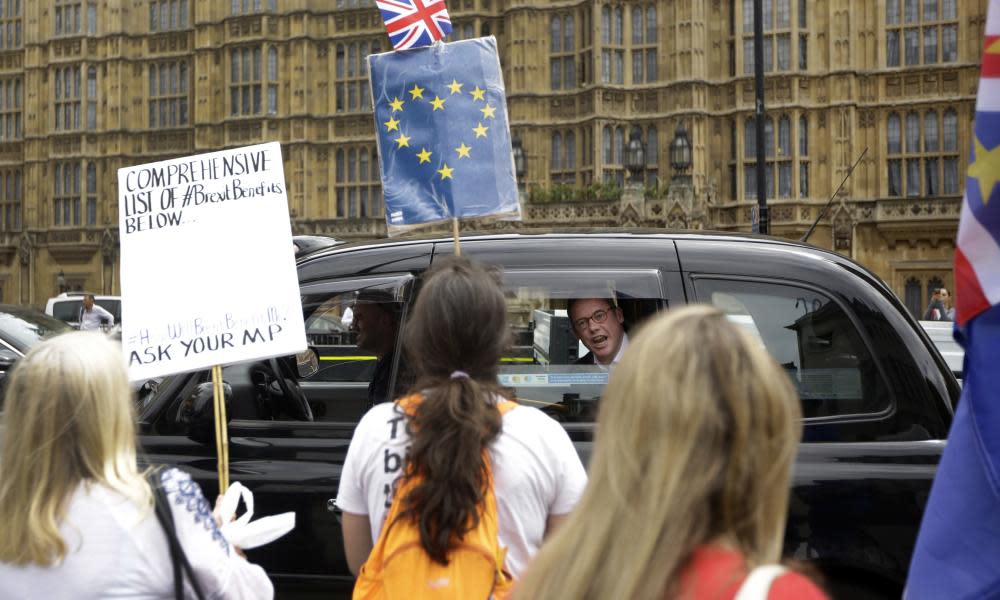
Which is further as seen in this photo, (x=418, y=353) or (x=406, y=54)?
(x=406, y=54)

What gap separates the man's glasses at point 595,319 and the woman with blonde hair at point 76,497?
180cm

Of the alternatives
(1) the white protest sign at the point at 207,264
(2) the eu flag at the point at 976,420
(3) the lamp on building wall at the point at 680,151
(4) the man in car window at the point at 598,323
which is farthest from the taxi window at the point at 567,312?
(3) the lamp on building wall at the point at 680,151

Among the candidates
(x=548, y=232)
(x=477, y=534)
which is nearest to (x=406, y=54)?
(x=548, y=232)

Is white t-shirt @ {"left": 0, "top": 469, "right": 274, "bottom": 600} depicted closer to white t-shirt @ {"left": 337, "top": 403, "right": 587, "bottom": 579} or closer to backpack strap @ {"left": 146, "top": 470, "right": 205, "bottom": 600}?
backpack strap @ {"left": 146, "top": 470, "right": 205, "bottom": 600}

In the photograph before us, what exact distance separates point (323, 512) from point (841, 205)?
24137 mm

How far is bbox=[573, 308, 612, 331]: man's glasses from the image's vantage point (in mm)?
3523

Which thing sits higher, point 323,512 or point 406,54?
point 406,54

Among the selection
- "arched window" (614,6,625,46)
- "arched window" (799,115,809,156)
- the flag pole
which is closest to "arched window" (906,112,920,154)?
"arched window" (799,115,809,156)

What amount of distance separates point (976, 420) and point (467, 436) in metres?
1.01

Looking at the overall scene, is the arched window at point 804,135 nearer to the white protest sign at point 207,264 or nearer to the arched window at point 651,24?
the arched window at point 651,24

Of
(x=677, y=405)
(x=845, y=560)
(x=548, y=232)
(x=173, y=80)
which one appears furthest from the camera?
(x=173, y=80)

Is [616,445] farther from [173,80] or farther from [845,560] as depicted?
[173,80]

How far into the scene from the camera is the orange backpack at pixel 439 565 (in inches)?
83.2

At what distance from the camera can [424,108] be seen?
4.43 m
